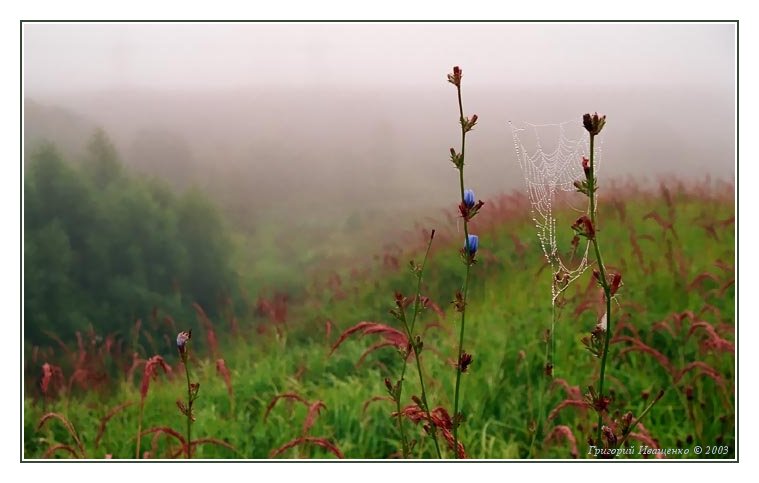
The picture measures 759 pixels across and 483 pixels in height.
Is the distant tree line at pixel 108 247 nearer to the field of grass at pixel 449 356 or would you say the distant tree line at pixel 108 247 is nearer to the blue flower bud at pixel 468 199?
the field of grass at pixel 449 356

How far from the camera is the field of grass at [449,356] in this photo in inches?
92.4

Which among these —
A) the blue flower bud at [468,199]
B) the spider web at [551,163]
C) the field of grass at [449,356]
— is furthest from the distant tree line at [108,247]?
the blue flower bud at [468,199]

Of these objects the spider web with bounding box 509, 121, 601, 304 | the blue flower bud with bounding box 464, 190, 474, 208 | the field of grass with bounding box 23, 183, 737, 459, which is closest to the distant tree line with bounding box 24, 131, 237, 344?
the field of grass with bounding box 23, 183, 737, 459

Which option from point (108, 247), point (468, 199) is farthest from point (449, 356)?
point (108, 247)

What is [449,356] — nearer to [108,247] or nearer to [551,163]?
[551,163]

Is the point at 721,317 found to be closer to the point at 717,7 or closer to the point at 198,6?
the point at 717,7

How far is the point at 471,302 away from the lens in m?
2.64

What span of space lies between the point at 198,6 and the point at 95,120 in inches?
20.3

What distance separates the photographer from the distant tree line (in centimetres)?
246

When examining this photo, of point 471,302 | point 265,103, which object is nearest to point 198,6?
point 265,103

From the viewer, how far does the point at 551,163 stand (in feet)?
7.88

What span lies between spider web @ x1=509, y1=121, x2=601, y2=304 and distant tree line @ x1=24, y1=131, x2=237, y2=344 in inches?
41.7

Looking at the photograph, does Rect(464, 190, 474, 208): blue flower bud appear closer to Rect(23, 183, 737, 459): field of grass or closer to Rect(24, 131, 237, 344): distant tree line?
Rect(23, 183, 737, 459): field of grass

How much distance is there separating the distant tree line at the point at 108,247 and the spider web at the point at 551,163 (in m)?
1.06
